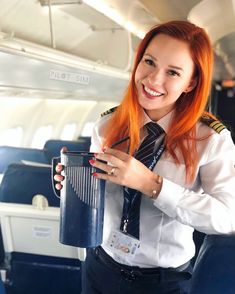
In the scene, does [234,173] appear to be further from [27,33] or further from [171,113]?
[27,33]

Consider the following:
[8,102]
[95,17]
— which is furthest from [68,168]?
[8,102]

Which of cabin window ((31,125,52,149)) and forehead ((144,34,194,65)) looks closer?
forehead ((144,34,194,65))

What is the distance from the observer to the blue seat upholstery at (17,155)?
17.6 feet

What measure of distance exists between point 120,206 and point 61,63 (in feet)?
6.59

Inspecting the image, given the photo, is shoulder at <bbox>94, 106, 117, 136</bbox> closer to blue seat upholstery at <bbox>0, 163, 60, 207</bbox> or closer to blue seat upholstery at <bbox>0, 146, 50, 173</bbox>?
blue seat upholstery at <bbox>0, 163, 60, 207</bbox>

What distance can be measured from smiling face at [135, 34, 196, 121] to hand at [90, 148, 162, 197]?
0.87 feet

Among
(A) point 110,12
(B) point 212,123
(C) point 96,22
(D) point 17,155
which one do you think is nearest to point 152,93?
(B) point 212,123

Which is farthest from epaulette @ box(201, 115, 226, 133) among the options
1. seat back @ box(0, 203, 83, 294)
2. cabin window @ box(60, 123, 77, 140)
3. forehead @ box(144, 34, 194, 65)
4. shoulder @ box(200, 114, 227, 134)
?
cabin window @ box(60, 123, 77, 140)

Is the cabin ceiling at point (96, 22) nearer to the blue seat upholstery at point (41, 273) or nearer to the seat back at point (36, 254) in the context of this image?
the seat back at point (36, 254)

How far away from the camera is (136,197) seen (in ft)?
5.20

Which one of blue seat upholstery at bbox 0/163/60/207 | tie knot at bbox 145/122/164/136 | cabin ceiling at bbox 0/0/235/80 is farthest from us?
cabin ceiling at bbox 0/0/235/80

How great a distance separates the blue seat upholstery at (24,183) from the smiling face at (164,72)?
75.3 inches

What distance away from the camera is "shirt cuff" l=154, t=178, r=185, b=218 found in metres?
1.42

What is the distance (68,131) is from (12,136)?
8.76 feet
